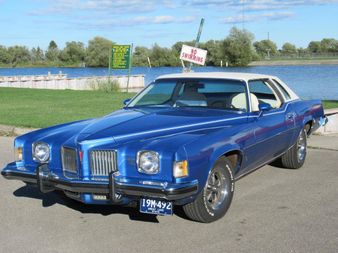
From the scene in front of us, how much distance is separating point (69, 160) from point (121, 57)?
78.4ft

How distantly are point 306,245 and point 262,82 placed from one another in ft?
10.2

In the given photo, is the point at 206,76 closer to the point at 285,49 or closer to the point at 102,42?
the point at 102,42

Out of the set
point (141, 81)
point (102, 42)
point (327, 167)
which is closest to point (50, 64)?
point (102, 42)

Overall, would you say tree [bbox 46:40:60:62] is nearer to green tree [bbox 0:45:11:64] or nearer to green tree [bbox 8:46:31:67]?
green tree [bbox 8:46:31:67]

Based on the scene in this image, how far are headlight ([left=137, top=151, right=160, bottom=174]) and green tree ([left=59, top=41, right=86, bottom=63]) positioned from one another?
94.7m

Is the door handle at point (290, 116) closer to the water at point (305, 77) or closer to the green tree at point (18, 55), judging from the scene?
the water at point (305, 77)

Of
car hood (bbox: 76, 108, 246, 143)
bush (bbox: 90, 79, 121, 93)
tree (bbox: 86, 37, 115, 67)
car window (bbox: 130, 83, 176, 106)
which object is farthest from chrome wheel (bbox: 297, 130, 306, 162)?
tree (bbox: 86, 37, 115, 67)

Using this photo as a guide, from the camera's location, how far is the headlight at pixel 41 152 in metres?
5.18

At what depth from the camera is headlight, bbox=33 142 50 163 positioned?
5180 mm

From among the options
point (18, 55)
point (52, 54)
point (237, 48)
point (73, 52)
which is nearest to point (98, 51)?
point (73, 52)

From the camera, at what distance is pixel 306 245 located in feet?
14.6

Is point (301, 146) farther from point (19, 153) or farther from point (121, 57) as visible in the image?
point (121, 57)

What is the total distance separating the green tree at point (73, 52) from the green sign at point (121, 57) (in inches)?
2754

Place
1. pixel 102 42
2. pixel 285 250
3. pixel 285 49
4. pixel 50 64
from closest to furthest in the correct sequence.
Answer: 1. pixel 285 250
2. pixel 102 42
3. pixel 50 64
4. pixel 285 49
